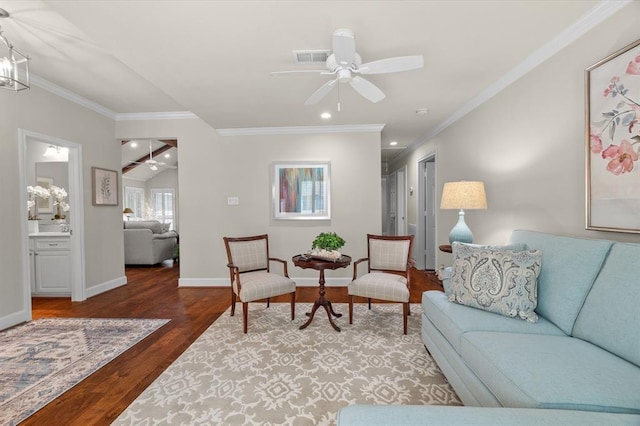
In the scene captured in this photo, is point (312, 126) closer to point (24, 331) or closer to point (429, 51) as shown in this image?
point (429, 51)

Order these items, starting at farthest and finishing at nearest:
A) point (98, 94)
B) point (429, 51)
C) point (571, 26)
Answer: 1. point (98, 94)
2. point (429, 51)
3. point (571, 26)

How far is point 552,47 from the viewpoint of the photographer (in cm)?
214

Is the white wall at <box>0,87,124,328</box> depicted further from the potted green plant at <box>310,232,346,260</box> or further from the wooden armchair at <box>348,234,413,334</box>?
the wooden armchair at <box>348,234,413,334</box>

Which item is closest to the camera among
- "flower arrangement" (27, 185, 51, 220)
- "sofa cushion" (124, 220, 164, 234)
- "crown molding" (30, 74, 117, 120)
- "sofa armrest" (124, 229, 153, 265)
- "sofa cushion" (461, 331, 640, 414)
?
"sofa cushion" (461, 331, 640, 414)

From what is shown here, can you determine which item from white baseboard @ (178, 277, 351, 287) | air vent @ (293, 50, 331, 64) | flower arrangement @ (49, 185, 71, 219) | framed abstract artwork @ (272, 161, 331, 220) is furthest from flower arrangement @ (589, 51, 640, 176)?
flower arrangement @ (49, 185, 71, 219)

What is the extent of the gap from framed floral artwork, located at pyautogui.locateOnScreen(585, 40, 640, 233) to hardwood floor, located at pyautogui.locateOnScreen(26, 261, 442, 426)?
140 cm

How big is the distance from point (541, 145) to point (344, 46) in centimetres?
179

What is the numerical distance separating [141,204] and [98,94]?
777cm

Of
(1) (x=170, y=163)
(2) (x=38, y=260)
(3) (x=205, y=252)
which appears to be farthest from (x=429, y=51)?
(1) (x=170, y=163)

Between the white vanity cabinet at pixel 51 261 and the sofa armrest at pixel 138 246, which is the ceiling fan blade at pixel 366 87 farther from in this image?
the sofa armrest at pixel 138 246

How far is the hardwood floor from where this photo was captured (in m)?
1.77

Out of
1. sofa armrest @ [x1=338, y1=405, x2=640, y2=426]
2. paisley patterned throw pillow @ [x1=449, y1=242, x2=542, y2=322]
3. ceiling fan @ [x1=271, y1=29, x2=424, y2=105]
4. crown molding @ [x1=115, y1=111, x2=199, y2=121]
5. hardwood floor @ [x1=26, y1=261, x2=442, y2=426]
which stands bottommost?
hardwood floor @ [x1=26, y1=261, x2=442, y2=426]

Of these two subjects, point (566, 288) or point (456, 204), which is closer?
point (566, 288)

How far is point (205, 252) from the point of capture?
4438 millimetres
